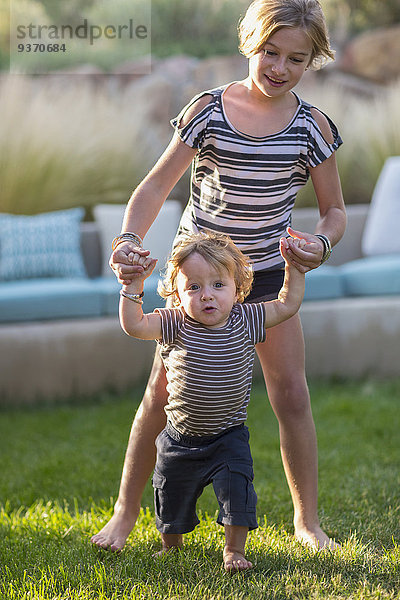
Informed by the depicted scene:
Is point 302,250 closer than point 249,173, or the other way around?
point 302,250

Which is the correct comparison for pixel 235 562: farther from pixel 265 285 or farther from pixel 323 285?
pixel 323 285

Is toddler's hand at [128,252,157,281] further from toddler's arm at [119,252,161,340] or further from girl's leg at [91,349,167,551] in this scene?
girl's leg at [91,349,167,551]

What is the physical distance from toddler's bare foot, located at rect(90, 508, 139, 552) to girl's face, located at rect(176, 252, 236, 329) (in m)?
0.64

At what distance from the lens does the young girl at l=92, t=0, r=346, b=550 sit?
6.23ft

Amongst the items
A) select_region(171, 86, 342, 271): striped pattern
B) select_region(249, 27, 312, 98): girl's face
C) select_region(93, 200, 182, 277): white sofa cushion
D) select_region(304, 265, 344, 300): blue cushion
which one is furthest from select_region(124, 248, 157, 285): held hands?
select_region(93, 200, 182, 277): white sofa cushion

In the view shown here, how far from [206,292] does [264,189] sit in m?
0.34

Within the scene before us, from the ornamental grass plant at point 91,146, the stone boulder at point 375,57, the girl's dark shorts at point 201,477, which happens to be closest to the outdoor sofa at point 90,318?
the ornamental grass plant at point 91,146

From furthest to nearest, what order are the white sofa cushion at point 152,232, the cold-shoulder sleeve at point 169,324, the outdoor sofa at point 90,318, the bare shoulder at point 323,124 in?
the white sofa cushion at point 152,232 < the outdoor sofa at point 90,318 < the bare shoulder at point 323,124 < the cold-shoulder sleeve at point 169,324

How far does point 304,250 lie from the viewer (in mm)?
1916

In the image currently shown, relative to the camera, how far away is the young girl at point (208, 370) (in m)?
1.90

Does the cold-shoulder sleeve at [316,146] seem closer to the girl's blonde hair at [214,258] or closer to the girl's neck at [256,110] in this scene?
the girl's neck at [256,110]

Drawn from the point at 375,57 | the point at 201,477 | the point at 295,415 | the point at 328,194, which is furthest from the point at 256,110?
the point at 375,57

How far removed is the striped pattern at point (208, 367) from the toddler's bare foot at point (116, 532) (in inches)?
15.2

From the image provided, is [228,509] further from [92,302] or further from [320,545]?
[92,302]
